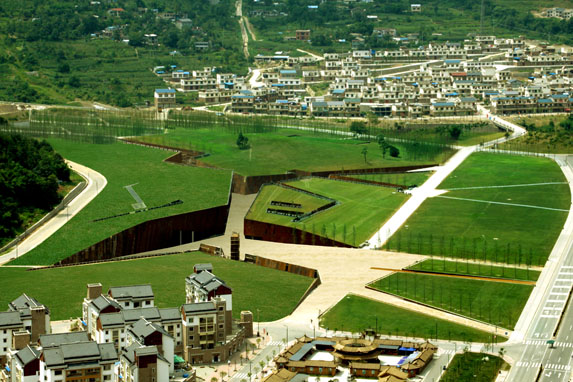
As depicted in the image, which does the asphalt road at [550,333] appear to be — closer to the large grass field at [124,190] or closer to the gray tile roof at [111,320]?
the gray tile roof at [111,320]

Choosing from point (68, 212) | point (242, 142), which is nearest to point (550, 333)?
point (68, 212)

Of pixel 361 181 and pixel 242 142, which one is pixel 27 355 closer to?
pixel 361 181

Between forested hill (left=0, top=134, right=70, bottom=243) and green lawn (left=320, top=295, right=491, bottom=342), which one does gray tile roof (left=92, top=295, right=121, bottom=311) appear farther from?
forested hill (left=0, top=134, right=70, bottom=243)

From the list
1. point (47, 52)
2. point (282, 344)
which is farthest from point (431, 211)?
point (47, 52)

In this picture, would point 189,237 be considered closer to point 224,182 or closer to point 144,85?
point 224,182

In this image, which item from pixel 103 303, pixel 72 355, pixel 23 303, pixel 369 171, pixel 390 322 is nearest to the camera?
pixel 72 355
